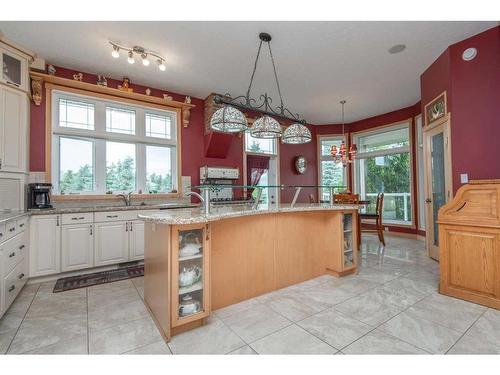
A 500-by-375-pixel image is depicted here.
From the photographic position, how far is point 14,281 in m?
2.46

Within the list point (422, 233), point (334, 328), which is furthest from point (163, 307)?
point (422, 233)

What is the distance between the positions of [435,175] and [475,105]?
3.72 ft

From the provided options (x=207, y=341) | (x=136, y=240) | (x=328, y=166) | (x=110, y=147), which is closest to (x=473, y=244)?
(x=207, y=341)

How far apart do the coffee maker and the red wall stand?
5614 mm

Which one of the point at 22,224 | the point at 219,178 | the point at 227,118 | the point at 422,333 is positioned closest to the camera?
the point at 422,333

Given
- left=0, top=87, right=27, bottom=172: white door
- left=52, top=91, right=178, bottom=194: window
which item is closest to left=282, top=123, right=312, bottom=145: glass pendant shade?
left=52, top=91, right=178, bottom=194: window

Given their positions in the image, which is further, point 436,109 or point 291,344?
point 436,109

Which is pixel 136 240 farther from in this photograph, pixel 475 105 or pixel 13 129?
pixel 475 105

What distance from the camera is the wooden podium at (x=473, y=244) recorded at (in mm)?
2273

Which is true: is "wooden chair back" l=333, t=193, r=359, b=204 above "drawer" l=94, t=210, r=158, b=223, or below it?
above

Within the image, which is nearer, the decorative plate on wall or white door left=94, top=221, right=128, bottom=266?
white door left=94, top=221, right=128, bottom=266

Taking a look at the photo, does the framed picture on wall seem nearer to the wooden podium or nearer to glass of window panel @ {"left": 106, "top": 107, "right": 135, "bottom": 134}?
the wooden podium

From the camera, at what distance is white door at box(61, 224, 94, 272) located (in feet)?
10.5

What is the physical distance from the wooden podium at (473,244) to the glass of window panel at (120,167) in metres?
4.55
